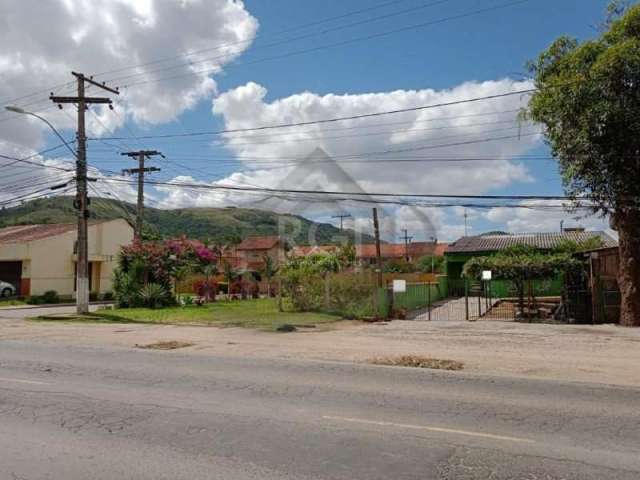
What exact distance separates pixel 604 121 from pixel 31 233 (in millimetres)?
42158

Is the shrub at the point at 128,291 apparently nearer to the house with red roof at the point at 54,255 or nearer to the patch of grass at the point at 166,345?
the house with red roof at the point at 54,255

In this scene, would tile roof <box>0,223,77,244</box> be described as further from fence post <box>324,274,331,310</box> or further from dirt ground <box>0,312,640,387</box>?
fence post <box>324,274,331,310</box>

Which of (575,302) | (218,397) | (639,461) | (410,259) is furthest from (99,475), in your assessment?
(410,259)

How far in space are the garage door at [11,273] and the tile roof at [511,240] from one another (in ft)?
109

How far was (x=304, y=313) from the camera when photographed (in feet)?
76.9

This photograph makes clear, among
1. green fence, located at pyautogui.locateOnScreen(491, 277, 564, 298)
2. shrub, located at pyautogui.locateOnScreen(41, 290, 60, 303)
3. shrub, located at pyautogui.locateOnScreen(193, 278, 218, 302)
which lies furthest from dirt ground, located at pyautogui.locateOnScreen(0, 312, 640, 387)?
shrub, located at pyautogui.locateOnScreen(41, 290, 60, 303)

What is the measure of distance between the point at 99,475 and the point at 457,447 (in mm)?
3321

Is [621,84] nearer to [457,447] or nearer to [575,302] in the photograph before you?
[575,302]

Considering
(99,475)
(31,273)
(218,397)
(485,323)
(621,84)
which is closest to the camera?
(99,475)

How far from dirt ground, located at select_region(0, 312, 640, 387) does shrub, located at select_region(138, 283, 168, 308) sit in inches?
281

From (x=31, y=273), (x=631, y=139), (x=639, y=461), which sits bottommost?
(x=639, y=461)

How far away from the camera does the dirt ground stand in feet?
36.1

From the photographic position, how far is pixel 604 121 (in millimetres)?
17547

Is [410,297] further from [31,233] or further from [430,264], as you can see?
[430,264]
